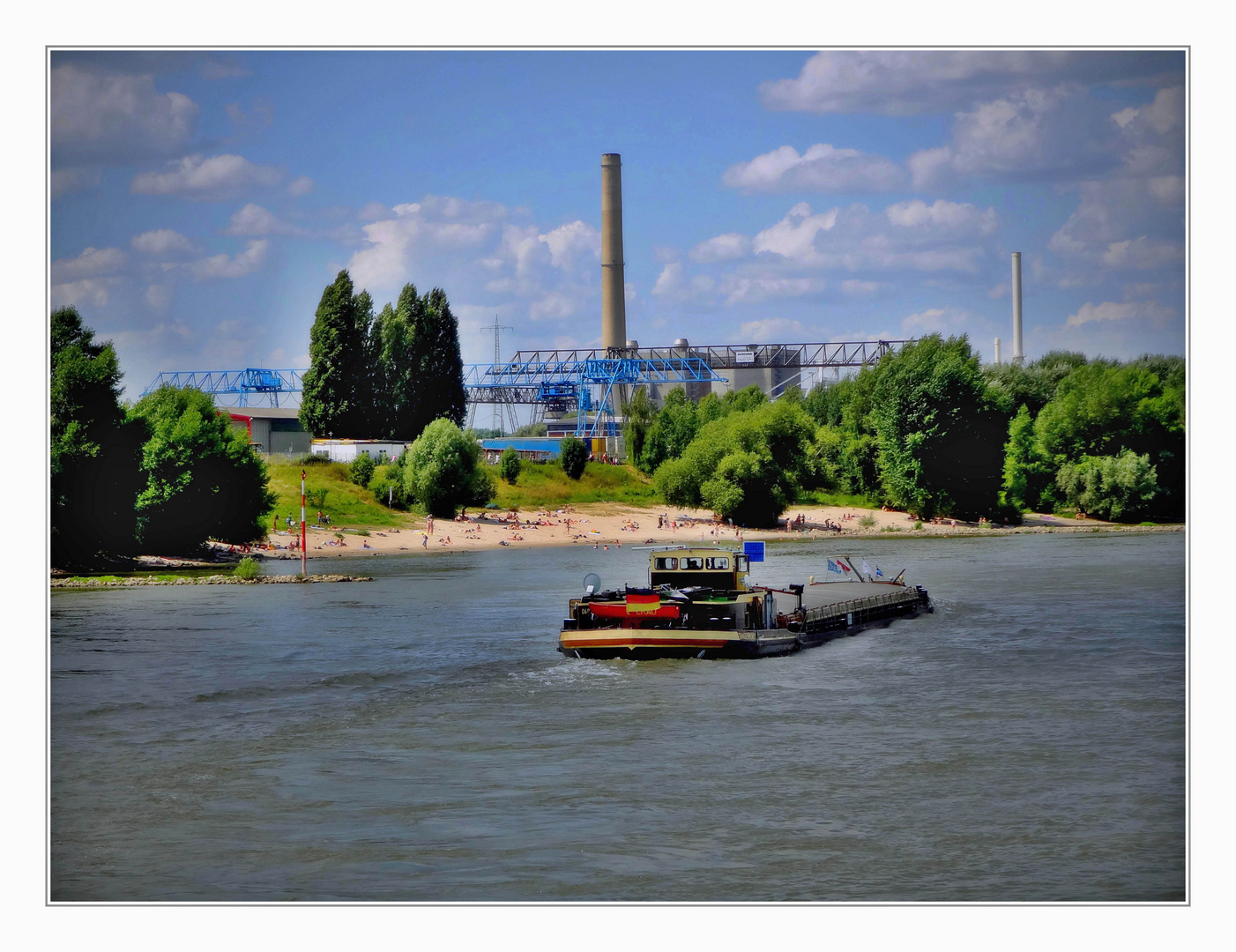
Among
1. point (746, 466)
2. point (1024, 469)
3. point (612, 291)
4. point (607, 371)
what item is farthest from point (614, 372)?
point (1024, 469)

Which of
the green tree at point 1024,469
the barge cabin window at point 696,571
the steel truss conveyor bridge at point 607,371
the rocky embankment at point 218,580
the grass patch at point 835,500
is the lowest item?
the rocky embankment at point 218,580

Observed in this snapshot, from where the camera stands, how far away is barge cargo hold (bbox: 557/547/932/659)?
1834 cm

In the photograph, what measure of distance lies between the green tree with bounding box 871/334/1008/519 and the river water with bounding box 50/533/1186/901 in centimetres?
2700

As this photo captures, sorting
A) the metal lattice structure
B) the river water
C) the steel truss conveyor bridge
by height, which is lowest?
the river water

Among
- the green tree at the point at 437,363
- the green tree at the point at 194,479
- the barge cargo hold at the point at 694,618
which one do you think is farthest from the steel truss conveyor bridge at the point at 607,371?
the barge cargo hold at the point at 694,618

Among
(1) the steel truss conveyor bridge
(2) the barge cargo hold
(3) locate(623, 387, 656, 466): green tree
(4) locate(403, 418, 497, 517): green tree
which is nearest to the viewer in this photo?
(2) the barge cargo hold

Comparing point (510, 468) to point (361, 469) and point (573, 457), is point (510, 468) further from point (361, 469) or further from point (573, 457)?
point (361, 469)

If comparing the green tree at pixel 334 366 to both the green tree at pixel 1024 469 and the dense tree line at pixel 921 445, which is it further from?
the green tree at pixel 1024 469

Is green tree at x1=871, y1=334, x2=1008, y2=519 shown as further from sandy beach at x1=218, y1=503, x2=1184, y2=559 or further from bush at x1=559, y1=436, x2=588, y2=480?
bush at x1=559, y1=436, x2=588, y2=480

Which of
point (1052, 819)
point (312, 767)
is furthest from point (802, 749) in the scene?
point (312, 767)

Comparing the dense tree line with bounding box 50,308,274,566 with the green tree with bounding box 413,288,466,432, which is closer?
the dense tree line with bounding box 50,308,274,566

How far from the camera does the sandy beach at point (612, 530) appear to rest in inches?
1694

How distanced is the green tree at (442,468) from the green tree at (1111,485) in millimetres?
21077

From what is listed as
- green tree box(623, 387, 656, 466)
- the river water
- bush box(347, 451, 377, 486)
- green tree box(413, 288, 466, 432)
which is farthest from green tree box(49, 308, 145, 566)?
green tree box(623, 387, 656, 466)
